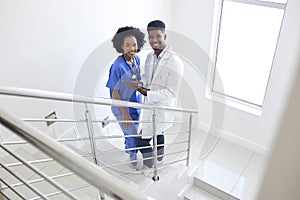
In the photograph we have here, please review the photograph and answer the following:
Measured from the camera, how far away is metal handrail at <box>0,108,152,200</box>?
63 cm

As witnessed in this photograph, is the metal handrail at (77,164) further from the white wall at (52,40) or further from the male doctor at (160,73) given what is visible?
the male doctor at (160,73)

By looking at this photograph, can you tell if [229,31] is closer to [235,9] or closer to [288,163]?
[235,9]

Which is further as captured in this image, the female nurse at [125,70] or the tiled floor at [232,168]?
the tiled floor at [232,168]

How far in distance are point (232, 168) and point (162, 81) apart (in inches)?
65.5

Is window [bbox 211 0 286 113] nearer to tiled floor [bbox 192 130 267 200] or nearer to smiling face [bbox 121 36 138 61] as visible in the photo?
tiled floor [bbox 192 130 267 200]

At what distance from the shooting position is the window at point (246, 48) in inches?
129

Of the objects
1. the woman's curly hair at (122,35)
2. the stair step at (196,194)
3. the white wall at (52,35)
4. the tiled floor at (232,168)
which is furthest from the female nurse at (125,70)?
the tiled floor at (232,168)

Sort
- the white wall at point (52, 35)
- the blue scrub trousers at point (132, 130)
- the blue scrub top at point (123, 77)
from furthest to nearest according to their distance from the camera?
the blue scrub trousers at point (132, 130) → the blue scrub top at point (123, 77) → the white wall at point (52, 35)

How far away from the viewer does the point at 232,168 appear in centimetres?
358

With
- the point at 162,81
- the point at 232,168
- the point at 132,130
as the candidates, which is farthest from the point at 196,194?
the point at 162,81

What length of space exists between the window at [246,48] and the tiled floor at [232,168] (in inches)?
24.6

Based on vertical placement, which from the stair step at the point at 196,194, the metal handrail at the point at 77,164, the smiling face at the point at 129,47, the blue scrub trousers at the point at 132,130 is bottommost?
→ the stair step at the point at 196,194

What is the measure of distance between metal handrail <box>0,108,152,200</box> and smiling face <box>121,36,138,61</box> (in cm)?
176

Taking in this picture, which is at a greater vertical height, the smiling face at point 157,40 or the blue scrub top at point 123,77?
the smiling face at point 157,40
